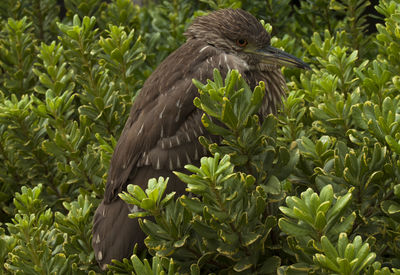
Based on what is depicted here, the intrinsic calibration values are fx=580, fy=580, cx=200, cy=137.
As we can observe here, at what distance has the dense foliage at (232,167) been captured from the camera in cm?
192

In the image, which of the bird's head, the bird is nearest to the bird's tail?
the bird

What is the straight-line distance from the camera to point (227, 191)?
6.34 ft

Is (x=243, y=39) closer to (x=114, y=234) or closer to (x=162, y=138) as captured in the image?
(x=162, y=138)

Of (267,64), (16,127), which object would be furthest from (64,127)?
(267,64)

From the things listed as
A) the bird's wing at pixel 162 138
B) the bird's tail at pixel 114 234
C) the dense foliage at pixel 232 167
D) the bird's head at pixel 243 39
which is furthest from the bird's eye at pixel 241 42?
the bird's tail at pixel 114 234

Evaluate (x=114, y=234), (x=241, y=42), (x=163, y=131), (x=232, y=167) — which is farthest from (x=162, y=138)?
(x=232, y=167)

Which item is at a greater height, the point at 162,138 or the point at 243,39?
the point at 243,39

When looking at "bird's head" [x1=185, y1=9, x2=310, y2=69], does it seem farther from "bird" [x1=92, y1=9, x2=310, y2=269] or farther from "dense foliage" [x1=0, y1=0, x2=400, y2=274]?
"dense foliage" [x1=0, y1=0, x2=400, y2=274]

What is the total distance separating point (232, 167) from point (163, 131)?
1.15m

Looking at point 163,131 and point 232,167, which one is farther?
point 163,131

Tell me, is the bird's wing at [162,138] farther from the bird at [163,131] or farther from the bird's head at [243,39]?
the bird's head at [243,39]

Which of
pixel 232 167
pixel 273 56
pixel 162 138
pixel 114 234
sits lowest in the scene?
pixel 114 234

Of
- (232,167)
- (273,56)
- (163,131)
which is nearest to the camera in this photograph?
(232,167)

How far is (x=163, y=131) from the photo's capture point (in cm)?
301
